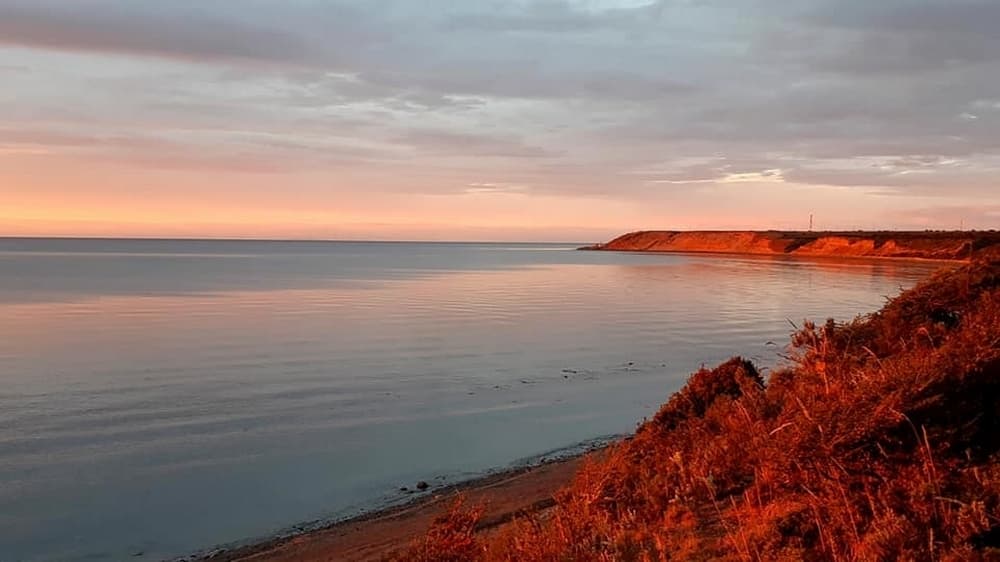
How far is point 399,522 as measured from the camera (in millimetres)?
9664

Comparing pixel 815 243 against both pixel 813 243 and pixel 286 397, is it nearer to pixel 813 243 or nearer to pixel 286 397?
pixel 813 243

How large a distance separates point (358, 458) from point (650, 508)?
22.9 feet

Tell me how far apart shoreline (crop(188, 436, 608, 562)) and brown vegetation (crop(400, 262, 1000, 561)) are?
1271 mm

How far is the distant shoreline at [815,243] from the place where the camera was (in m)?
96.6

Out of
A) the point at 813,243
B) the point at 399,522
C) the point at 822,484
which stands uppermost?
the point at 813,243

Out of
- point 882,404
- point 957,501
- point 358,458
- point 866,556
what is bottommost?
point 358,458

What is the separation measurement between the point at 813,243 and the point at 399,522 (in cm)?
12820

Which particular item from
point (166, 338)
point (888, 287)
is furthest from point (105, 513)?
point (888, 287)

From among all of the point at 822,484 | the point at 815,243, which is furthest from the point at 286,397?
the point at 815,243

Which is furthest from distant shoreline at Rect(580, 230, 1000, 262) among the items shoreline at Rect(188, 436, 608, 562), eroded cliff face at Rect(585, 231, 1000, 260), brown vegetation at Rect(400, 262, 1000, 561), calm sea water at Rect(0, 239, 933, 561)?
brown vegetation at Rect(400, 262, 1000, 561)

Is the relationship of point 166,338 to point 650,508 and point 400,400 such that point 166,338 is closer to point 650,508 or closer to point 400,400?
point 400,400

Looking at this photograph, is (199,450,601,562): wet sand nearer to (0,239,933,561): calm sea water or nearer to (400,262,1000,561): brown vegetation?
(0,239,933,561): calm sea water

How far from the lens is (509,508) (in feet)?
32.1

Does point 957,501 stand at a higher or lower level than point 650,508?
higher
